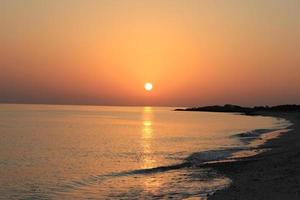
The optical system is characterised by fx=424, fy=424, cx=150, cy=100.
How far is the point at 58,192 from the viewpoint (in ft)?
61.6

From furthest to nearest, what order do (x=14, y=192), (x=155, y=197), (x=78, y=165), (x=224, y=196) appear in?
(x=78, y=165)
(x=14, y=192)
(x=155, y=197)
(x=224, y=196)

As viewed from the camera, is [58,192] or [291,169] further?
[291,169]

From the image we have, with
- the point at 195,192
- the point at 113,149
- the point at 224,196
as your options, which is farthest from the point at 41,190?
the point at 113,149

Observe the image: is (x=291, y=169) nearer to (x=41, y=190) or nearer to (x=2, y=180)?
(x=41, y=190)

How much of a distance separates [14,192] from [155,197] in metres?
6.21

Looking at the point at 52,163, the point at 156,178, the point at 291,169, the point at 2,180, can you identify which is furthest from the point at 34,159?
the point at 291,169

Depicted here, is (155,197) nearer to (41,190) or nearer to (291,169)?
(41,190)

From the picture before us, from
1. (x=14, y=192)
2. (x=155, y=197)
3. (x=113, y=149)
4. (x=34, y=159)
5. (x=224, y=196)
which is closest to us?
(x=224, y=196)

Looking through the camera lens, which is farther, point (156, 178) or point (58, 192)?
point (156, 178)

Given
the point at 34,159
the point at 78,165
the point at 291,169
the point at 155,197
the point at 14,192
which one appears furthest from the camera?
the point at 34,159

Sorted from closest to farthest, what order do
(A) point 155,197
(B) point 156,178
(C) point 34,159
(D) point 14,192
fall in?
(A) point 155,197 < (D) point 14,192 < (B) point 156,178 < (C) point 34,159

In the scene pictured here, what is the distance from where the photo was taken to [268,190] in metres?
16.5

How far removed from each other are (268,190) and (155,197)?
447 cm

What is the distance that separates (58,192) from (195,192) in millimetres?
6036
